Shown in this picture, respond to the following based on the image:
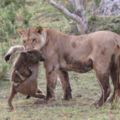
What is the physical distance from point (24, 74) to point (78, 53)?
3.15ft

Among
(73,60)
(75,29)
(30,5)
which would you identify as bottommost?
(30,5)

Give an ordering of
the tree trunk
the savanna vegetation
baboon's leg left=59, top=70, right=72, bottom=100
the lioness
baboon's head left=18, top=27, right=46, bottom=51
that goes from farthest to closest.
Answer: the tree trunk
baboon's leg left=59, top=70, right=72, bottom=100
baboon's head left=18, top=27, right=46, bottom=51
the lioness
the savanna vegetation

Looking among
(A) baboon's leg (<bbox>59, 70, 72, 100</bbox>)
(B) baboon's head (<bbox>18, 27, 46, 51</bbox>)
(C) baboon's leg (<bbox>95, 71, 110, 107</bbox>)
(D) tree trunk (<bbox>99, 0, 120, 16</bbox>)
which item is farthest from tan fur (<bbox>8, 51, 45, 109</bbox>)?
(D) tree trunk (<bbox>99, 0, 120, 16</bbox>)

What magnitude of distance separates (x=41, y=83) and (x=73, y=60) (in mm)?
2243

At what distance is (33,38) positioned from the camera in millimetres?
9414

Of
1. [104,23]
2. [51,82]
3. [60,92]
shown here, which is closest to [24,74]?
[51,82]

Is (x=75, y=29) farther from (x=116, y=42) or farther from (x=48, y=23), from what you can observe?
(x=116, y=42)

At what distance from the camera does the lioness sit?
359 inches

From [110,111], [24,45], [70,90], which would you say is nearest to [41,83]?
[70,90]

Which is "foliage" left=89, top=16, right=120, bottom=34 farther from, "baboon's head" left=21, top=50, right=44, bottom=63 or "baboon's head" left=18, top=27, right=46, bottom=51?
"baboon's head" left=21, top=50, right=44, bottom=63

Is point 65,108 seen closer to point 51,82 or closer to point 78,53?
point 51,82

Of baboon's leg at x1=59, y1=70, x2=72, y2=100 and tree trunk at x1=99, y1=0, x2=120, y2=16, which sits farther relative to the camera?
tree trunk at x1=99, y1=0, x2=120, y2=16

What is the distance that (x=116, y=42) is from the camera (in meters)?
9.17

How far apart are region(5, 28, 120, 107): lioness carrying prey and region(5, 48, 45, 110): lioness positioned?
0.20m
